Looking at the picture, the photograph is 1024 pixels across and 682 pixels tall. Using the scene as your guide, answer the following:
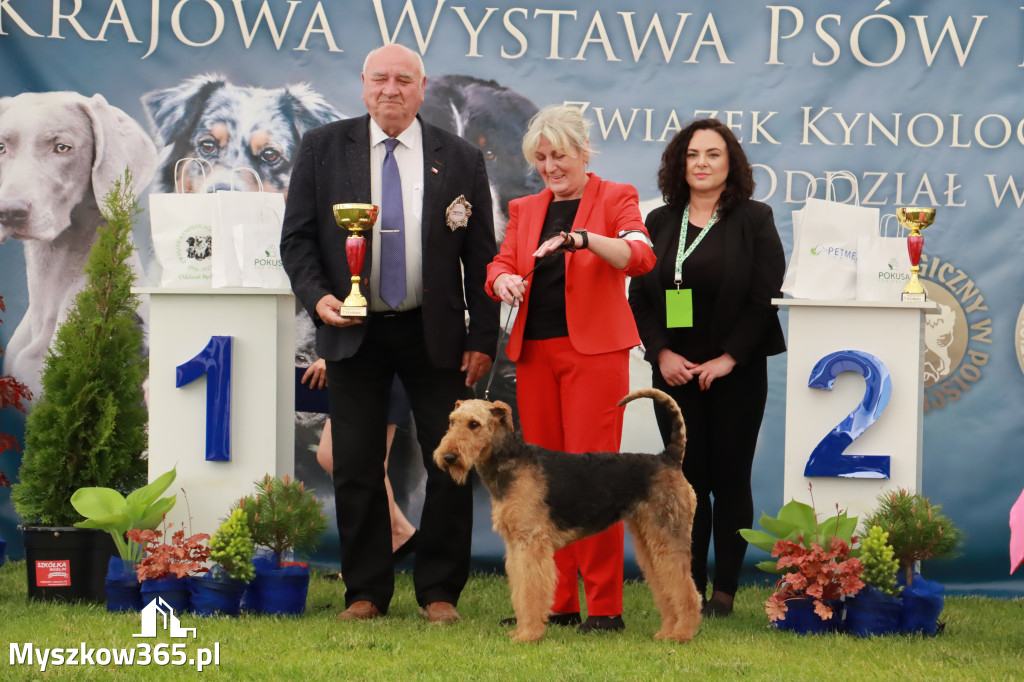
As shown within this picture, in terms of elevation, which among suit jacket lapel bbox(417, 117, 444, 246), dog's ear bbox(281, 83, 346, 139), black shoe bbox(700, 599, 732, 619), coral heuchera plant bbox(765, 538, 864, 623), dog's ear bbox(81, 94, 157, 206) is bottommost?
black shoe bbox(700, 599, 732, 619)

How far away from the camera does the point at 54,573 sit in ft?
15.0

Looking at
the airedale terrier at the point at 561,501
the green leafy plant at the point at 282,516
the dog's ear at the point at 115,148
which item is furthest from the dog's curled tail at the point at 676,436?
the dog's ear at the point at 115,148

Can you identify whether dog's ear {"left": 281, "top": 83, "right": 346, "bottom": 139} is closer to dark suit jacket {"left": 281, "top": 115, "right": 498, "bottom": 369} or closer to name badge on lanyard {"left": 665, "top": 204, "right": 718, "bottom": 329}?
dark suit jacket {"left": 281, "top": 115, "right": 498, "bottom": 369}

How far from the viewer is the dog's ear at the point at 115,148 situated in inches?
224

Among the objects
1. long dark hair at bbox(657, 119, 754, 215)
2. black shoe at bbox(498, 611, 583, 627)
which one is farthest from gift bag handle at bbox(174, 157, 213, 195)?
black shoe at bbox(498, 611, 583, 627)

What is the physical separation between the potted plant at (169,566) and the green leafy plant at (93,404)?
23.8 inches

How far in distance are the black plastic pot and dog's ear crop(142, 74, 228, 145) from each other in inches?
85.2

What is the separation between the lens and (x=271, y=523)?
13.9ft

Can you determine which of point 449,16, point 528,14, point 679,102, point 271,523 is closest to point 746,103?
point 679,102

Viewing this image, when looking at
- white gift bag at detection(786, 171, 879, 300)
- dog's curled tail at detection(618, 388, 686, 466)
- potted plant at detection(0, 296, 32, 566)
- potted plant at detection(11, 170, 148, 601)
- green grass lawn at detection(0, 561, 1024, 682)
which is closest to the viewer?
green grass lawn at detection(0, 561, 1024, 682)

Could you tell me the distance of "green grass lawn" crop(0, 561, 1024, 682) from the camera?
3285 millimetres

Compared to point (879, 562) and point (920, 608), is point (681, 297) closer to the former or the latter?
point (879, 562)

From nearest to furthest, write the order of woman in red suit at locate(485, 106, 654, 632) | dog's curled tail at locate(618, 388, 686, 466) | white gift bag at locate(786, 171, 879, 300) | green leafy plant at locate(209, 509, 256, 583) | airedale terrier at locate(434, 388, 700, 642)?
airedale terrier at locate(434, 388, 700, 642) < dog's curled tail at locate(618, 388, 686, 466) < woman in red suit at locate(485, 106, 654, 632) < green leafy plant at locate(209, 509, 256, 583) < white gift bag at locate(786, 171, 879, 300)

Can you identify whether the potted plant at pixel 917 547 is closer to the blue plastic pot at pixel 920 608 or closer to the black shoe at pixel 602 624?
the blue plastic pot at pixel 920 608
